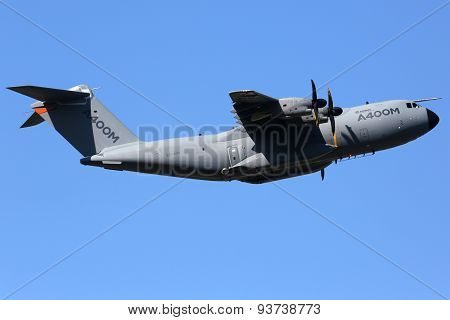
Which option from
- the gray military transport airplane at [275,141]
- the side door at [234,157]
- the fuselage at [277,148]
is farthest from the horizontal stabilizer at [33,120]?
the side door at [234,157]

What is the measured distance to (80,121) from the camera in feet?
92.6

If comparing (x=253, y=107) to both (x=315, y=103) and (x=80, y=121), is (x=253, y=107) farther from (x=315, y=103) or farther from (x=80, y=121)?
(x=80, y=121)

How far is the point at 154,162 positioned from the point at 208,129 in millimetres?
2152

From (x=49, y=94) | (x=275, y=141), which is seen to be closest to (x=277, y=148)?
(x=275, y=141)

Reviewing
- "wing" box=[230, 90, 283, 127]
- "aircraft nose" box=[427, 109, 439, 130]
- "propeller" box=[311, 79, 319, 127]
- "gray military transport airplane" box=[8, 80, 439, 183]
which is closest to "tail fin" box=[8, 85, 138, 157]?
"gray military transport airplane" box=[8, 80, 439, 183]

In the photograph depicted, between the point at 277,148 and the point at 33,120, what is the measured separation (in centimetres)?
795

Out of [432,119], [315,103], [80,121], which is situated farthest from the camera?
[80,121]

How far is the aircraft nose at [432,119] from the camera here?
27.4 metres

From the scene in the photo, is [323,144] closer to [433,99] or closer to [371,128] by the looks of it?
[371,128]

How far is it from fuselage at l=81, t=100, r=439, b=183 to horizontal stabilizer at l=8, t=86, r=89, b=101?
7.30 ft

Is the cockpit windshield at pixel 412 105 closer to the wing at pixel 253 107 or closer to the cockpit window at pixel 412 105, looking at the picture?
the cockpit window at pixel 412 105
